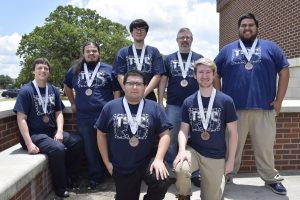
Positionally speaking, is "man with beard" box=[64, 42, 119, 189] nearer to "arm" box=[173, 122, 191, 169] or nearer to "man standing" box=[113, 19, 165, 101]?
"man standing" box=[113, 19, 165, 101]

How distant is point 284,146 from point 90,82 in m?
2.87

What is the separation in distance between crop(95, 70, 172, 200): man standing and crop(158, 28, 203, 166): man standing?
1001 millimetres

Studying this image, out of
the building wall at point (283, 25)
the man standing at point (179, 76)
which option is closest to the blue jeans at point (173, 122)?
the man standing at point (179, 76)

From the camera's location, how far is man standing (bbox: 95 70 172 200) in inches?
142

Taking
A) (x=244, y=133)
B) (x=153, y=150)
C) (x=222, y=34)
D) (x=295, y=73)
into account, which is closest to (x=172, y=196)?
(x=153, y=150)

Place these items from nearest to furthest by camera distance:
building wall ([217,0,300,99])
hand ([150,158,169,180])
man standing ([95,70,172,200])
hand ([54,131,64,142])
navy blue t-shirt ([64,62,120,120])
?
hand ([150,158,169,180])
man standing ([95,70,172,200])
hand ([54,131,64,142])
navy blue t-shirt ([64,62,120,120])
building wall ([217,0,300,99])

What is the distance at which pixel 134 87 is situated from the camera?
3580 mm

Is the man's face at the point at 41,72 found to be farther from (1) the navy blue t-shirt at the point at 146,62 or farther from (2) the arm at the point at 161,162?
(2) the arm at the point at 161,162

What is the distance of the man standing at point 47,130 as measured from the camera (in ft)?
14.4

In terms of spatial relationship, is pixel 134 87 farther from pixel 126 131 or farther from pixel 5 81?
pixel 5 81

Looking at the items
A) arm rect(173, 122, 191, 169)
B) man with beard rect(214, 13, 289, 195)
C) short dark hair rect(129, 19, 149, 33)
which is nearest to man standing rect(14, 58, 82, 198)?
short dark hair rect(129, 19, 149, 33)

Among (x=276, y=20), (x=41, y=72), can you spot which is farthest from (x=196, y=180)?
(x=276, y=20)

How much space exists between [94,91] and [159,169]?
168 centimetres

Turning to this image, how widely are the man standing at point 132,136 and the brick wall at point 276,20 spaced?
631 centimetres
